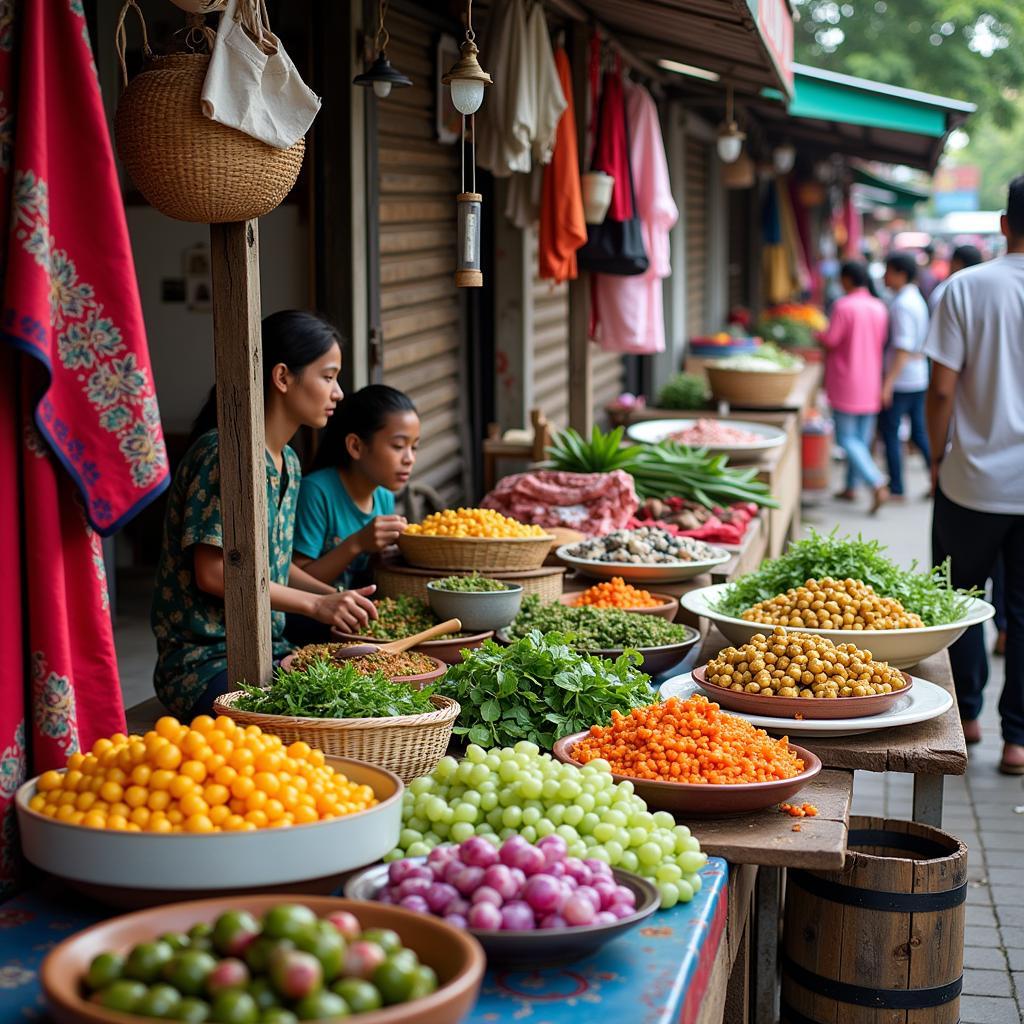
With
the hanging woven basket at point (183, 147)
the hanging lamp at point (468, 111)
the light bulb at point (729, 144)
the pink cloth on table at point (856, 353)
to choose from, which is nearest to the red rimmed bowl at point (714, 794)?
the hanging woven basket at point (183, 147)

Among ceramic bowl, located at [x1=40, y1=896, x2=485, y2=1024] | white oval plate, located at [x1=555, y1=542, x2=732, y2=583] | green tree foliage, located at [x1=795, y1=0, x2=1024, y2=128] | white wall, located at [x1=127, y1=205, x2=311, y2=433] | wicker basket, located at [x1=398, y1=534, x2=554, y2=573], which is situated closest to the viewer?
ceramic bowl, located at [x1=40, y1=896, x2=485, y2=1024]

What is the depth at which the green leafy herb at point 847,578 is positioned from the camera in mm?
4094

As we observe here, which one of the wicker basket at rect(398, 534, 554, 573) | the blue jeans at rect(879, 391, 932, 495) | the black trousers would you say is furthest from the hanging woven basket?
the blue jeans at rect(879, 391, 932, 495)

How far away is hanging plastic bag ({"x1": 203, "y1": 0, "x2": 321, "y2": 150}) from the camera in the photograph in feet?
8.64

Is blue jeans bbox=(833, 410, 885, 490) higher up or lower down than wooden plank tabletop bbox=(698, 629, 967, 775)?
lower down

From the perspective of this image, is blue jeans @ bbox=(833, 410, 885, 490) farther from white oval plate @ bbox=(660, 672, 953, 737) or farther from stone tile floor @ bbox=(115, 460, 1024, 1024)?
white oval plate @ bbox=(660, 672, 953, 737)

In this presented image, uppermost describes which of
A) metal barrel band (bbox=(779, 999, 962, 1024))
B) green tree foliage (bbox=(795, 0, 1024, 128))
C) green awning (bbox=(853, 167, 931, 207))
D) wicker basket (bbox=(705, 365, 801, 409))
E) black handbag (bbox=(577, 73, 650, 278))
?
green tree foliage (bbox=(795, 0, 1024, 128))

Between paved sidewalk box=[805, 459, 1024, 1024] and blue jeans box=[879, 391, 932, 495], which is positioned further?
blue jeans box=[879, 391, 932, 495]

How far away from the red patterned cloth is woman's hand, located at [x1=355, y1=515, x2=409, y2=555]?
1.81m

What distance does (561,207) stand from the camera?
253 inches

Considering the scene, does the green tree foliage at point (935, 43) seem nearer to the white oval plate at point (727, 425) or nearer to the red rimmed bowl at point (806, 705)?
the white oval plate at point (727, 425)

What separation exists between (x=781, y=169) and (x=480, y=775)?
50.2 feet

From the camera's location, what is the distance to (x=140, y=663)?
7113 millimetres

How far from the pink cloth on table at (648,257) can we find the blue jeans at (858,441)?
5913 millimetres
